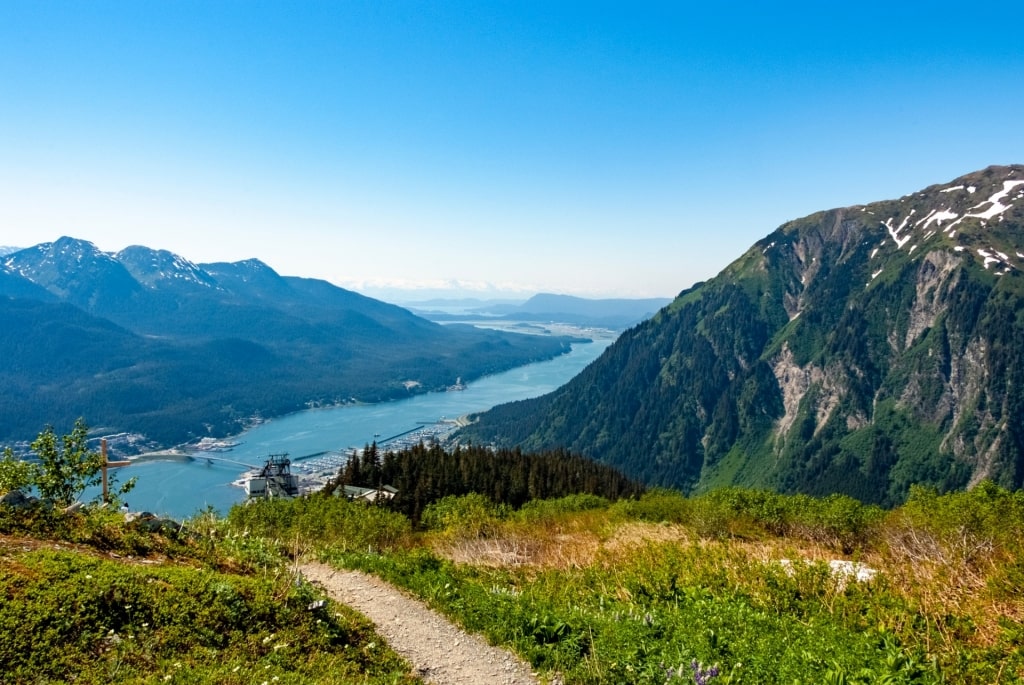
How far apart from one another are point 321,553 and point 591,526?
15.7 m

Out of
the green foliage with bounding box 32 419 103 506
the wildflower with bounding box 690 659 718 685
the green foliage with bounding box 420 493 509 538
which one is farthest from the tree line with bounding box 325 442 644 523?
the wildflower with bounding box 690 659 718 685

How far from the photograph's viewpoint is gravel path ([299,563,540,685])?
945cm

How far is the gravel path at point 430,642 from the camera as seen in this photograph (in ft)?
31.0

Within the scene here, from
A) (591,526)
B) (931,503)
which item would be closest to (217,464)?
(591,526)

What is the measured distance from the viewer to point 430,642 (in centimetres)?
1081

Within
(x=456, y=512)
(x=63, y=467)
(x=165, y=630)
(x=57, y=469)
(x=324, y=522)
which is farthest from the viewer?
(x=456, y=512)

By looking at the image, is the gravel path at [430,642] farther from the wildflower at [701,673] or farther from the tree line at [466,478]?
the tree line at [466,478]

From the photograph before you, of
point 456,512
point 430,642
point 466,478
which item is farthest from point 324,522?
point 466,478

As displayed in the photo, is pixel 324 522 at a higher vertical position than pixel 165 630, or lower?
lower

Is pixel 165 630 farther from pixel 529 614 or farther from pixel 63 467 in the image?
pixel 63 467

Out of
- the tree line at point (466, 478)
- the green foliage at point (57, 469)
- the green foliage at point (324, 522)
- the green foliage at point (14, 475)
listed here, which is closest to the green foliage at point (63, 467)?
the green foliage at point (57, 469)

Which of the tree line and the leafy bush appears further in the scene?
the tree line

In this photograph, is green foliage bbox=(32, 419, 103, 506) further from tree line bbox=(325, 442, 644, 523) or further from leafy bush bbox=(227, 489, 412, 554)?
tree line bbox=(325, 442, 644, 523)

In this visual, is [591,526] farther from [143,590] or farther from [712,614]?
[143,590]
